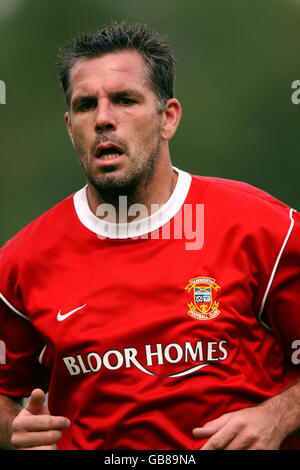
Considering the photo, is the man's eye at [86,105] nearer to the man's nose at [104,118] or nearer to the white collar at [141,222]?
the man's nose at [104,118]

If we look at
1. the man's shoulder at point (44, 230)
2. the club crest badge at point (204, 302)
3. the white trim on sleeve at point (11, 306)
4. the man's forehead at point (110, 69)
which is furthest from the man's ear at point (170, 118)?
the white trim on sleeve at point (11, 306)

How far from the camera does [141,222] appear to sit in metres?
1.87

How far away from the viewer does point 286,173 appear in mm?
5773

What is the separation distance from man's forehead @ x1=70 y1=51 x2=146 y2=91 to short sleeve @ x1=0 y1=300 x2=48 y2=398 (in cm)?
71

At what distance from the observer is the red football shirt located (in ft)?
5.57

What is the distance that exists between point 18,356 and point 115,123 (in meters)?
0.77

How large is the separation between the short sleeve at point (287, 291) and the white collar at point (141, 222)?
1.12 ft

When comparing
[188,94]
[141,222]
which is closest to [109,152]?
[141,222]

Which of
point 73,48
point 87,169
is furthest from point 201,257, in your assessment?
point 73,48

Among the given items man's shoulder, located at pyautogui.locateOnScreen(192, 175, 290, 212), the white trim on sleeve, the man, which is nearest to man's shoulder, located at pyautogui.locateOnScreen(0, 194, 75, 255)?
the man

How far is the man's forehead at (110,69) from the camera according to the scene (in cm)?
187

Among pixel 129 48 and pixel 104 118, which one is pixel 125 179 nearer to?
pixel 104 118

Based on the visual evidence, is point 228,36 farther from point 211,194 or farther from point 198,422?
point 198,422

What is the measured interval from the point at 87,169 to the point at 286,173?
4177 millimetres
